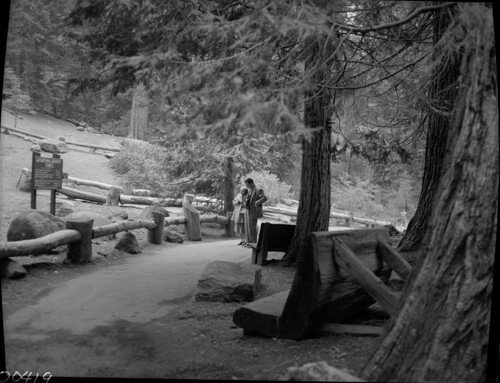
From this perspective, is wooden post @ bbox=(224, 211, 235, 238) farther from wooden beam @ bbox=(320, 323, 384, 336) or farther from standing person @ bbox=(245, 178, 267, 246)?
wooden beam @ bbox=(320, 323, 384, 336)

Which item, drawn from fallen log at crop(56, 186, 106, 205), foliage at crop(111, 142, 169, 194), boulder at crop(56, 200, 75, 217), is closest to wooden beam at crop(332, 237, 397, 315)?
boulder at crop(56, 200, 75, 217)

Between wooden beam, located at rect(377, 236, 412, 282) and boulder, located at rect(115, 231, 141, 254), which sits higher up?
wooden beam, located at rect(377, 236, 412, 282)

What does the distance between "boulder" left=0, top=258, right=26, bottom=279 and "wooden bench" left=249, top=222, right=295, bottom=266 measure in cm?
417

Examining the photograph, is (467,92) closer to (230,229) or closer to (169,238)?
(169,238)

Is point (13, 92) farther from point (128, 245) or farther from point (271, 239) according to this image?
point (271, 239)

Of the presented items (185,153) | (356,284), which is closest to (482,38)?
(356,284)

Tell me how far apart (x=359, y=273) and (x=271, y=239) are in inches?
192

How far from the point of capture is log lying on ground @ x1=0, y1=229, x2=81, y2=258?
6.96 m

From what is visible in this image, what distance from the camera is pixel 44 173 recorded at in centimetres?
1076

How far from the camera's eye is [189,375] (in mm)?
4020

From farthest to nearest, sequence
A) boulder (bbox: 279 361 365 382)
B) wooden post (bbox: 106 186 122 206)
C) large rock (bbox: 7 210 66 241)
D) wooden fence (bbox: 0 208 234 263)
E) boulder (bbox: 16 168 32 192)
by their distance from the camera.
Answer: wooden post (bbox: 106 186 122 206) → boulder (bbox: 16 168 32 192) → large rock (bbox: 7 210 66 241) → wooden fence (bbox: 0 208 234 263) → boulder (bbox: 279 361 365 382)

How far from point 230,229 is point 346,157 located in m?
17.0

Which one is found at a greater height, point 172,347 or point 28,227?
point 28,227

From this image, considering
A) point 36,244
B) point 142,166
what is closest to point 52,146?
point 142,166
